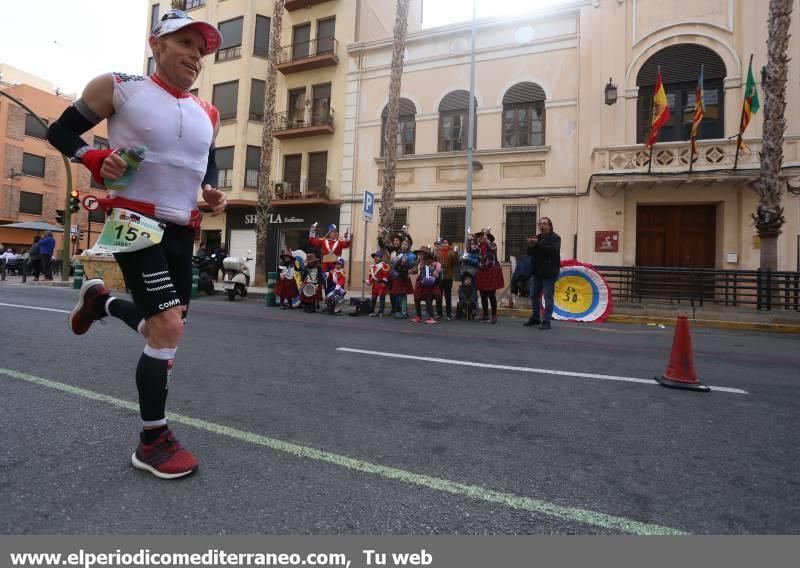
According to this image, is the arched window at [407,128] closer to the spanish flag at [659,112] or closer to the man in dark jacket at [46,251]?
the spanish flag at [659,112]

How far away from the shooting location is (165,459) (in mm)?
1983

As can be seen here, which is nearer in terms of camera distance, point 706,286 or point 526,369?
point 526,369

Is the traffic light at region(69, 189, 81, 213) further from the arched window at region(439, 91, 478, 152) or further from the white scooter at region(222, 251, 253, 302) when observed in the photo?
Result: the arched window at region(439, 91, 478, 152)

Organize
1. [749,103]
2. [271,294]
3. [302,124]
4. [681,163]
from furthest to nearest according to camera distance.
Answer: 1. [302,124]
2. [681,163]
3. [749,103]
4. [271,294]

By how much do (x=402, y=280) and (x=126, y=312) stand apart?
770 centimetres

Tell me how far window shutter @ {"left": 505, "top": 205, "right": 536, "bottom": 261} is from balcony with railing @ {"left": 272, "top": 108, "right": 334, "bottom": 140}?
9128 mm

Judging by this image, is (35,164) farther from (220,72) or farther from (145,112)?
(145,112)

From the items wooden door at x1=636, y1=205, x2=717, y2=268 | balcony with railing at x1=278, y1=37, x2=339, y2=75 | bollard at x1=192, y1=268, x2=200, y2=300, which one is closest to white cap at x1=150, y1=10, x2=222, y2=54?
bollard at x1=192, y1=268, x2=200, y2=300

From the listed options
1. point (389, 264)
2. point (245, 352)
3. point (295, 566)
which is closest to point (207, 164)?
point (295, 566)

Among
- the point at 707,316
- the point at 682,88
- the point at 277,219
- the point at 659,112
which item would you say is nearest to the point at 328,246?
the point at 707,316

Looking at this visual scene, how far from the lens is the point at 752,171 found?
13.4m

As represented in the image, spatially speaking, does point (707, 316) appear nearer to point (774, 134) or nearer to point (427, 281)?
point (774, 134)

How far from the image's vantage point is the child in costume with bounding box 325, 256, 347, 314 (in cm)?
1031

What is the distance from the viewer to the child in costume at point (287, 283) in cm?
1149
